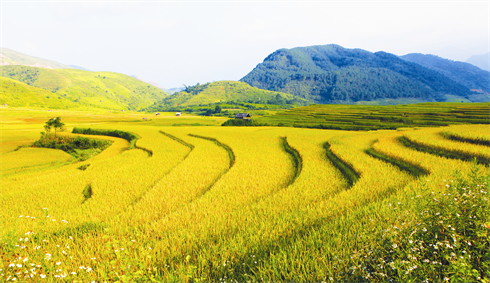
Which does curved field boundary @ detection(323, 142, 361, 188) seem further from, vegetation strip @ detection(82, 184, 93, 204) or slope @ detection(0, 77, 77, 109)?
slope @ detection(0, 77, 77, 109)

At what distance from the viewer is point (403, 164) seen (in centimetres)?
941

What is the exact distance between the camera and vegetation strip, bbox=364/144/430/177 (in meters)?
8.16

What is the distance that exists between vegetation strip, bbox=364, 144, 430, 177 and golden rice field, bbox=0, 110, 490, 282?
0.17 meters

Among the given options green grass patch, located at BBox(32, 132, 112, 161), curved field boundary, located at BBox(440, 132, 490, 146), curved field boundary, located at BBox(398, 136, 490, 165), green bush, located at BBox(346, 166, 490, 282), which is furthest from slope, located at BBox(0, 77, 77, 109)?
curved field boundary, located at BBox(440, 132, 490, 146)

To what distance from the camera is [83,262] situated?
3678 mm

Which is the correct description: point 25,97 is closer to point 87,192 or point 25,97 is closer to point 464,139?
point 87,192

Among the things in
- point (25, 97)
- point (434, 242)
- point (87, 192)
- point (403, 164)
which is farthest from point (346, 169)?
point (25, 97)

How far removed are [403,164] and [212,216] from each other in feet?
30.0

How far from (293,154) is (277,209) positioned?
9225 mm

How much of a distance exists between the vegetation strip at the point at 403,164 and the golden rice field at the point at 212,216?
0.17 m

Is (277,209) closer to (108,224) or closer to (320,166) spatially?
(108,224)

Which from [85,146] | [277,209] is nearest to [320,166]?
[277,209]

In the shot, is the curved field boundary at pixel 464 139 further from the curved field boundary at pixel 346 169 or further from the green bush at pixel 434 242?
the green bush at pixel 434 242

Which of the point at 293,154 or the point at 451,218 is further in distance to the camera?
the point at 293,154
